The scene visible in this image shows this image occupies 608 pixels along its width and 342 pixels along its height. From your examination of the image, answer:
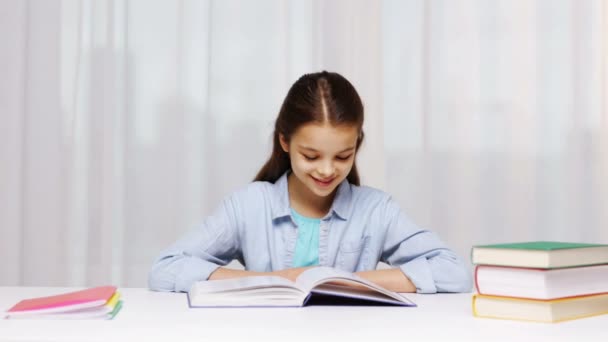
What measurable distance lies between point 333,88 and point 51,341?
0.96m

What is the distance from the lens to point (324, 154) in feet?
5.31

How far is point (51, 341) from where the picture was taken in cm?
94

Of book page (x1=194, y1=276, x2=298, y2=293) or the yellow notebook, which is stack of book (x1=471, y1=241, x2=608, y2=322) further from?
book page (x1=194, y1=276, x2=298, y2=293)

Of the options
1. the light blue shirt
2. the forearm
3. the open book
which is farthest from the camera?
the light blue shirt

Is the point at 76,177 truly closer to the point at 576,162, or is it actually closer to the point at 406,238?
the point at 406,238

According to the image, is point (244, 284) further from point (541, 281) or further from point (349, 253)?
point (349, 253)

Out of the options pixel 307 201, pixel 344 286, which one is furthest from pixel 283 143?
pixel 344 286

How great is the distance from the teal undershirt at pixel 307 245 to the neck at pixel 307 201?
0.03 metres

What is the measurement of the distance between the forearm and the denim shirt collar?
11.9 inches

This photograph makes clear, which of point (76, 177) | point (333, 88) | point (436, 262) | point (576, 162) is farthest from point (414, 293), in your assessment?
point (76, 177)

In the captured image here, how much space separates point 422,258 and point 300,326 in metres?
0.61

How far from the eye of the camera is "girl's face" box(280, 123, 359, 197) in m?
1.62

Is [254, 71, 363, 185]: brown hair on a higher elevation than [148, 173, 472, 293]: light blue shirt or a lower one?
higher

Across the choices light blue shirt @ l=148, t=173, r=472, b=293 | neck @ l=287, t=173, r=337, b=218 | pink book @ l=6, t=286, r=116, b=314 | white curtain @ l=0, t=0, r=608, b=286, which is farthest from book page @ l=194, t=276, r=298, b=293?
white curtain @ l=0, t=0, r=608, b=286
